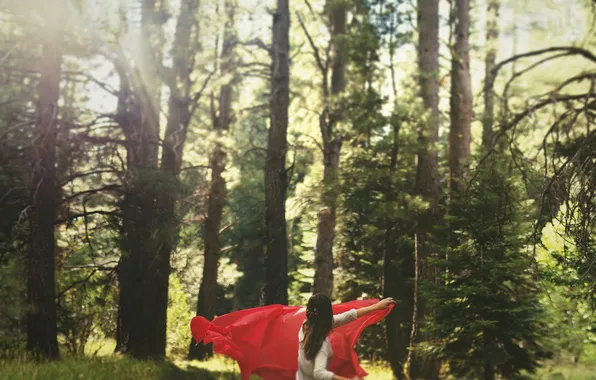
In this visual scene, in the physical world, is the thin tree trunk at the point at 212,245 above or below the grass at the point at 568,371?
above

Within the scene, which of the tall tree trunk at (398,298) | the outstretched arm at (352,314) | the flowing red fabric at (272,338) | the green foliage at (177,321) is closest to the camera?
the outstretched arm at (352,314)

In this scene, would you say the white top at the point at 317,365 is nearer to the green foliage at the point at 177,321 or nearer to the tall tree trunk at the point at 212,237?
the tall tree trunk at the point at 212,237

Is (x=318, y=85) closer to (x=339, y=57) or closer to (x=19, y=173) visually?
(x=339, y=57)

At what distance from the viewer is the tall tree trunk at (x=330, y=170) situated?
617 inches

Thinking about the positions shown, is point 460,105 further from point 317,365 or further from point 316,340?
point 317,365

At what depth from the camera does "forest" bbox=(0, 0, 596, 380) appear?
34.4 ft

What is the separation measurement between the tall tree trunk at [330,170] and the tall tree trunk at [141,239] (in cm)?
428

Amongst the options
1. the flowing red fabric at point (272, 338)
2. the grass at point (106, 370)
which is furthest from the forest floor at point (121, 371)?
the flowing red fabric at point (272, 338)

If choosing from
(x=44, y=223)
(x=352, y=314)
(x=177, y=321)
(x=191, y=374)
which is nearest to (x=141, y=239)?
(x=44, y=223)

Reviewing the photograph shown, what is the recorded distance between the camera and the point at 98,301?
1537 cm

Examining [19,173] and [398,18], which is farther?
[398,18]

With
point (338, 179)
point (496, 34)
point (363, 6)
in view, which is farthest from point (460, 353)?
point (496, 34)

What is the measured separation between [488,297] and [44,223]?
8.98m

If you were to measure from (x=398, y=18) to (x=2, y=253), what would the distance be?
1129 cm
